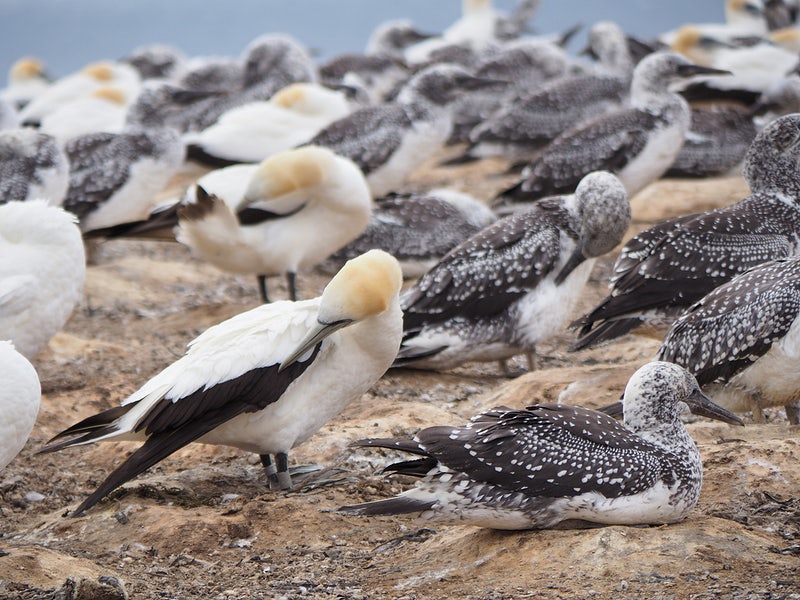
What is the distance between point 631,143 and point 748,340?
5.39m

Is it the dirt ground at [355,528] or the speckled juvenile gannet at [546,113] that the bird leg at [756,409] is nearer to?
the dirt ground at [355,528]

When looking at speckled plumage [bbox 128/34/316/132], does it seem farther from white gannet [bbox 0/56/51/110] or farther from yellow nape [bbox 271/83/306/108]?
white gannet [bbox 0/56/51/110]

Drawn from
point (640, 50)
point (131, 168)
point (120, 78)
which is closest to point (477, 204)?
point (131, 168)

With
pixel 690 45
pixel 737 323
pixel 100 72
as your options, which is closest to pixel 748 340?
pixel 737 323

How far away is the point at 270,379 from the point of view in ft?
20.3

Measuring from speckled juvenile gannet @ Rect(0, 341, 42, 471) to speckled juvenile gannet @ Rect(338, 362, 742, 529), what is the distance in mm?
1478

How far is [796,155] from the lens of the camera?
846cm

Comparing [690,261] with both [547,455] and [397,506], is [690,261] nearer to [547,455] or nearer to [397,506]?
[547,455]

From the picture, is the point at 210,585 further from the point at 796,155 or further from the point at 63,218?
the point at 796,155

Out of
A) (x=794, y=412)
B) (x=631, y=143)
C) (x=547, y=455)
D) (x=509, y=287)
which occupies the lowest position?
(x=794, y=412)

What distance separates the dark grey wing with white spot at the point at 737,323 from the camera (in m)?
6.49

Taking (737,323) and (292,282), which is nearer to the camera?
(737,323)

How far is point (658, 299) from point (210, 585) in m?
3.57

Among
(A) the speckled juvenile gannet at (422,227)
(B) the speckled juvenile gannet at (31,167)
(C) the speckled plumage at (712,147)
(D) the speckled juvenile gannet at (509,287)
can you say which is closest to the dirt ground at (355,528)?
(D) the speckled juvenile gannet at (509,287)
